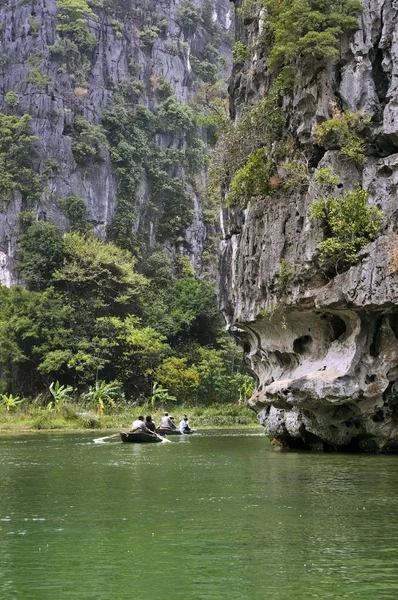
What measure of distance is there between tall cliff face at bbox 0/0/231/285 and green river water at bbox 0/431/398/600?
4395cm

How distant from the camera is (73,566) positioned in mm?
8672

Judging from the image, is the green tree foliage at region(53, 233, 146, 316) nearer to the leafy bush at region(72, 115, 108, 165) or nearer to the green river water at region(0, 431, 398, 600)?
the leafy bush at region(72, 115, 108, 165)

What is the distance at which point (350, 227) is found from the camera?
21.7m

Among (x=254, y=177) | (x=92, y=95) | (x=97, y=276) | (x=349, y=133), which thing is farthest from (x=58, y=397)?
(x=92, y=95)

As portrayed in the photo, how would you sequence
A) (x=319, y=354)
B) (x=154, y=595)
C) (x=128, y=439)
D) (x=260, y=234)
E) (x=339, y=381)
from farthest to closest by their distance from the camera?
1. (x=128, y=439)
2. (x=260, y=234)
3. (x=319, y=354)
4. (x=339, y=381)
5. (x=154, y=595)

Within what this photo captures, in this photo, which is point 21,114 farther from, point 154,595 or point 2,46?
point 154,595

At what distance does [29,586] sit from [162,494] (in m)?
6.62

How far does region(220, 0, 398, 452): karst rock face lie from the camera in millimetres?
21406

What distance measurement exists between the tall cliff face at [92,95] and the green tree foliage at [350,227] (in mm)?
39770

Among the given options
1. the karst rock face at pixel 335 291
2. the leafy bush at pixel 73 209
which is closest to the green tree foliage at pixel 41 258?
the leafy bush at pixel 73 209

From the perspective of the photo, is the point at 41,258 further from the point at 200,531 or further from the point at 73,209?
the point at 200,531

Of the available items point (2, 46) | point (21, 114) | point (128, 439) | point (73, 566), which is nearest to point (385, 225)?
point (128, 439)

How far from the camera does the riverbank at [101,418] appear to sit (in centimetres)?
3981

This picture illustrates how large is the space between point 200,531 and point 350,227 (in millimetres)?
12465
